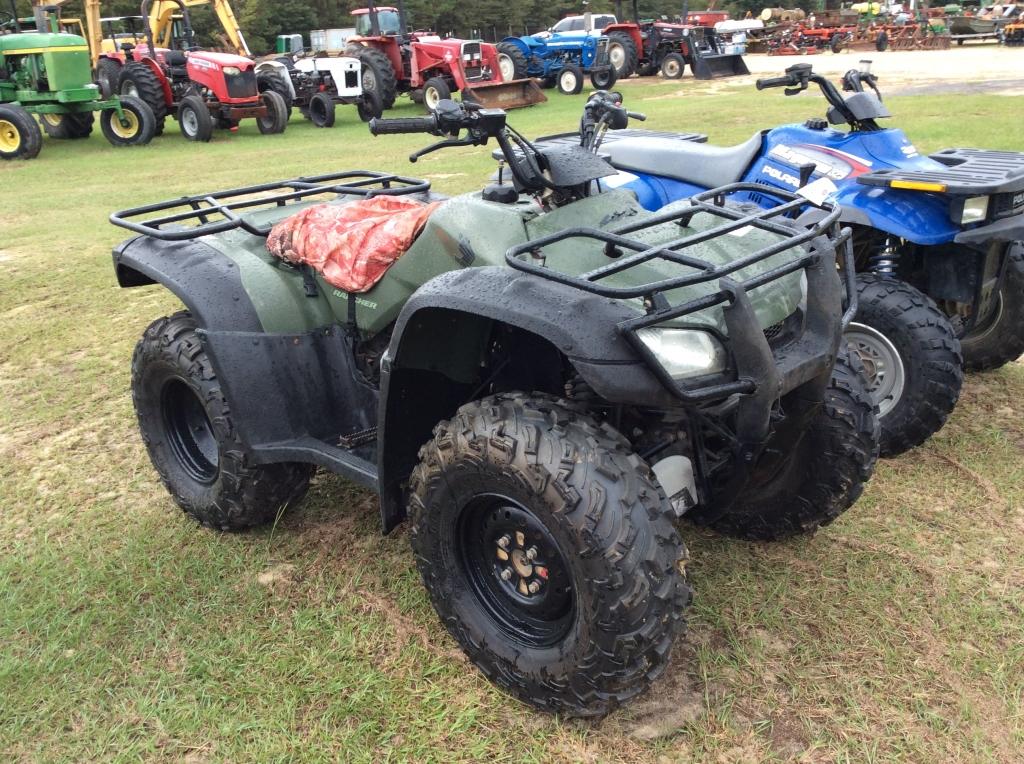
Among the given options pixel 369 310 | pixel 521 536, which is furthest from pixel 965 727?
pixel 369 310

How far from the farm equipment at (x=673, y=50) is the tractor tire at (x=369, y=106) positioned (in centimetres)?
699

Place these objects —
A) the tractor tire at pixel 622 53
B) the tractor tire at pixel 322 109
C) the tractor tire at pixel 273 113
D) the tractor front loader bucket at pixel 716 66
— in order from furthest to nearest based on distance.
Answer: the tractor front loader bucket at pixel 716 66, the tractor tire at pixel 622 53, the tractor tire at pixel 322 109, the tractor tire at pixel 273 113

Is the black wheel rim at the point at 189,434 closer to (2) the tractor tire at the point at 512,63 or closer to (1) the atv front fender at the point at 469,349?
(1) the atv front fender at the point at 469,349

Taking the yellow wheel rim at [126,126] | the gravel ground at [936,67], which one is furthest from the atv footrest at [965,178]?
the yellow wheel rim at [126,126]

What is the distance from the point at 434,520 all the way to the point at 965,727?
151 centimetres

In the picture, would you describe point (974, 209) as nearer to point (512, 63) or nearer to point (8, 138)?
point (8, 138)

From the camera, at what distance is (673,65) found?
22.8 meters

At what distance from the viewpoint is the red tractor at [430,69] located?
56.0 feet

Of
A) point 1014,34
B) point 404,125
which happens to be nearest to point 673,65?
point 1014,34

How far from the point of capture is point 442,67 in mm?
17547

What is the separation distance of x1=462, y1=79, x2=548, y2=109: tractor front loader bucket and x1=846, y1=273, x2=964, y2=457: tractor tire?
14070 millimetres

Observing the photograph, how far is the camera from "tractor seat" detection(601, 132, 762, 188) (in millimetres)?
4477

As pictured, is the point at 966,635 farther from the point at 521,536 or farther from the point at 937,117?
the point at 937,117

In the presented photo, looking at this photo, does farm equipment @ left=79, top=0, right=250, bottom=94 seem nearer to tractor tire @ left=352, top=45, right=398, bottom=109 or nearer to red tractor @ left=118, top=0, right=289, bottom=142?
red tractor @ left=118, top=0, right=289, bottom=142
